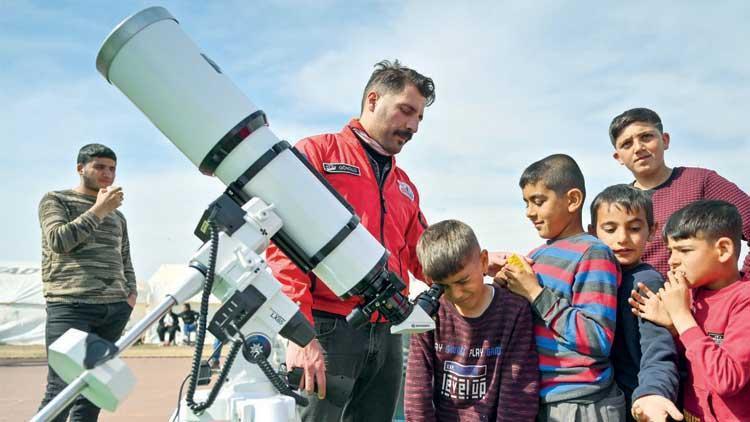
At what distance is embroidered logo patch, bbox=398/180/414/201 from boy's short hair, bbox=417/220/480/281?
0.69 metres

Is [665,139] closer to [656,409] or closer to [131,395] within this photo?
[656,409]

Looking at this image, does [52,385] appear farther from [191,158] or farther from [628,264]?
[628,264]

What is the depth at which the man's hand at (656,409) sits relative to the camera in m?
1.90

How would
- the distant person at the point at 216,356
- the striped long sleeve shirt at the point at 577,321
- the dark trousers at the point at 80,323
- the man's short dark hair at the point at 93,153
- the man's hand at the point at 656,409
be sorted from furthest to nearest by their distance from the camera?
the man's short dark hair at the point at 93,153
the dark trousers at the point at 80,323
the striped long sleeve shirt at the point at 577,321
the man's hand at the point at 656,409
the distant person at the point at 216,356

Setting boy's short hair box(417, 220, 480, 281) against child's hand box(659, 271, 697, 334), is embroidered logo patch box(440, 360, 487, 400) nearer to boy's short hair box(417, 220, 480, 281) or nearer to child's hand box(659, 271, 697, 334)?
boy's short hair box(417, 220, 480, 281)

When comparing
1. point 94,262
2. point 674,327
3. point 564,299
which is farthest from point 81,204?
point 674,327

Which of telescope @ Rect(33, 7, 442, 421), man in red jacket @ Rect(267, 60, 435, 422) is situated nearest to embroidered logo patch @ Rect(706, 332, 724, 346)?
telescope @ Rect(33, 7, 442, 421)

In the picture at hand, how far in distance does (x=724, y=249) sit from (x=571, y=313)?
2.06 feet

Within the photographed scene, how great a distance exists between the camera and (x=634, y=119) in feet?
10.4

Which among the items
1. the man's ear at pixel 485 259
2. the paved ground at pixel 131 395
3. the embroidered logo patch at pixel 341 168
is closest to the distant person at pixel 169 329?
the paved ground at pixel 131 395

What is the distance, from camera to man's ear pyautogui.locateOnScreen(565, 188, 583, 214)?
2.34m

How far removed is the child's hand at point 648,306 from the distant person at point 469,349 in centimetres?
36

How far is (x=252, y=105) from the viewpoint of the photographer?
6.16 feet

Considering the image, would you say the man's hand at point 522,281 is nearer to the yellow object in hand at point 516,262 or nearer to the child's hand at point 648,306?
the yellow object in hand at point 516,262
